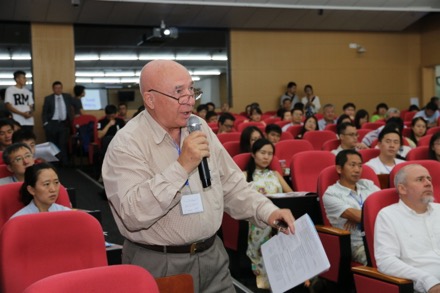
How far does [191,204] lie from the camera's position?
6.35 ft

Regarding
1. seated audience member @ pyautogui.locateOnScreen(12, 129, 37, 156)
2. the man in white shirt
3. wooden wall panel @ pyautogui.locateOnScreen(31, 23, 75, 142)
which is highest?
wooden wall panel @ pyautogui.locateOnScreen(31, 23, 75, 142)

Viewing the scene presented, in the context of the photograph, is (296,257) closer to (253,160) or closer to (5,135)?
(253,160)

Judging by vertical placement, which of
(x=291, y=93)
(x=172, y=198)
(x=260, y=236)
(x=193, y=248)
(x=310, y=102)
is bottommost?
(x=260, y=236)

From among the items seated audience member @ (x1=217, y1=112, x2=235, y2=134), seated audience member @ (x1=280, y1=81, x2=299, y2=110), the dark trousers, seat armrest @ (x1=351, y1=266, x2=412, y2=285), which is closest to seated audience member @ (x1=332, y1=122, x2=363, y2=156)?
seated audience member @ (x1=217, y1=112, x2=235, y2=134)

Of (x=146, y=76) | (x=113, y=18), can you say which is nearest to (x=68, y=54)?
(x=113, y=18)

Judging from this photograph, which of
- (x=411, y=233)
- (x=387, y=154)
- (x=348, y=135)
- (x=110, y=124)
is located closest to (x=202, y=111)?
(x=110, y=124)

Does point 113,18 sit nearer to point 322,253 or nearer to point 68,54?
point 68,54

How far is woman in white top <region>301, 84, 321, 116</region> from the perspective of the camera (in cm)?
1129

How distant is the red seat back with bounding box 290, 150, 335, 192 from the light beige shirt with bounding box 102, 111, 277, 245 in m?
2.44

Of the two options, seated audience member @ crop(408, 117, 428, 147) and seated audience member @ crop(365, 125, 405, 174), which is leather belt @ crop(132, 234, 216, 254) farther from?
seated audience member @ crop(408, 117, 428, 147)

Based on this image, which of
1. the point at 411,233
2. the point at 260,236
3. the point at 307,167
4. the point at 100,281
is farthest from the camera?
the point at 307,167

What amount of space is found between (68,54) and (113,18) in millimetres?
1060

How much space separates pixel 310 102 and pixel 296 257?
31.9 ft

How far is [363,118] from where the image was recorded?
8594 millimetres
